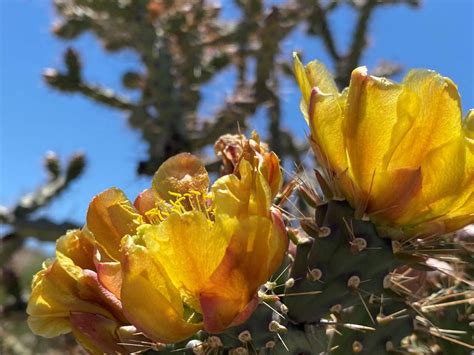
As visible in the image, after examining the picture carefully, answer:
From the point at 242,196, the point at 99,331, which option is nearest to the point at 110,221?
the point at 99,331

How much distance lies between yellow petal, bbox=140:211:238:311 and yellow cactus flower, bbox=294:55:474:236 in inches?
Answer: 10.4

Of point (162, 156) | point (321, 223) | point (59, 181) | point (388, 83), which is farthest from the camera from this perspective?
point (59, 181)

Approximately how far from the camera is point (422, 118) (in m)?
1.23

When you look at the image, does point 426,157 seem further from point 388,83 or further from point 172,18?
point 172,18

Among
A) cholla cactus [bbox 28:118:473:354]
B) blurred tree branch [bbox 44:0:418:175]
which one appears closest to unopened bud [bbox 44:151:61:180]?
blurred tree branch [bbox 44:0:418:175]

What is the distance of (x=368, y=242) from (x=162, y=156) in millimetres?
2557

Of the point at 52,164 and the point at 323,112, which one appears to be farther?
the point at 52,164

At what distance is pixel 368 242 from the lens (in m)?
1.27

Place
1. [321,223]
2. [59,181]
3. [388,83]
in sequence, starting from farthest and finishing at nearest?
[59,181]
[321,223]
[388,83]

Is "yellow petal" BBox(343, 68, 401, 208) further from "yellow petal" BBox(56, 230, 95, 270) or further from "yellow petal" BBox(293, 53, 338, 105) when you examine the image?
"yellow petal" BBox(56, 230, 95, 270)

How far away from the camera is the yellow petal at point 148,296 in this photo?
1.09 meters

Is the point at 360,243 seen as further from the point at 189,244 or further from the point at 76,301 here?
the point at 76,301

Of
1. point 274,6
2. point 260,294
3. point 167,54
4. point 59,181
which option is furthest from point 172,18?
point 260,294

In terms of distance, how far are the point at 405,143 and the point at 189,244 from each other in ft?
1.33
